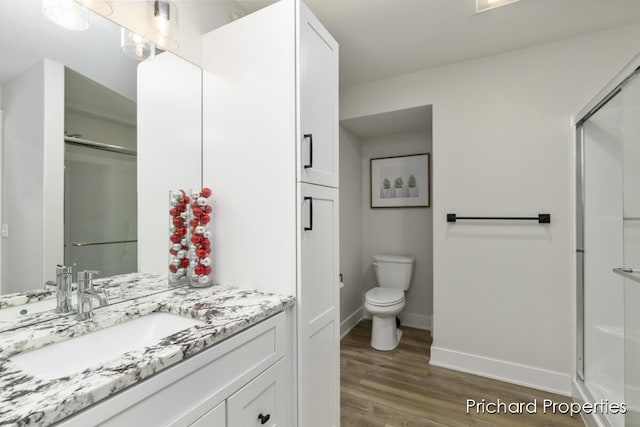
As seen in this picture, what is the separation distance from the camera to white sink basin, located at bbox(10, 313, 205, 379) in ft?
2.52

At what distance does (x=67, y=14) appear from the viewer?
1044 mm

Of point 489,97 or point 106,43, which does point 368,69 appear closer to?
point 489,97

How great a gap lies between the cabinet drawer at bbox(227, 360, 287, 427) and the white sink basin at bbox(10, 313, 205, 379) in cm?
29

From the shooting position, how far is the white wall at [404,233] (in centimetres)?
307

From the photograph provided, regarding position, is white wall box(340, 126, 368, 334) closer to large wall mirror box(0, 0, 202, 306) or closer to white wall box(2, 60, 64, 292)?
large wall mirror box(0, 0, 202, 306)

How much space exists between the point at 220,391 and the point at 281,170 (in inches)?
32.6

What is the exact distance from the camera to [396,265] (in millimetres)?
2930

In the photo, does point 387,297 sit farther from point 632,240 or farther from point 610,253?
point 632,240

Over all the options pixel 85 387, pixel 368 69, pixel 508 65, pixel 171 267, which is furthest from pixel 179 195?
pixel 508 65

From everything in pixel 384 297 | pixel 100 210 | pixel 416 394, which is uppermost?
pixel 100 210

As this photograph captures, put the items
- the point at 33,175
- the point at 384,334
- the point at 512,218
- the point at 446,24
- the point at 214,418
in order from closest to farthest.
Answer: the point at 214,418 < the point at 33,175 < the point at 446,24 < the point at 512,218 < the point at 384,334

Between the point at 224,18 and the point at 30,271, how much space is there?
155 centimetres

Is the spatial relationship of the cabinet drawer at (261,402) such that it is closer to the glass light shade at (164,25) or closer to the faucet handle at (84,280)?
the faucet handle at (84,280)

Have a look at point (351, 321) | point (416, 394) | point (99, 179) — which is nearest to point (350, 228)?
point (351, 321)
